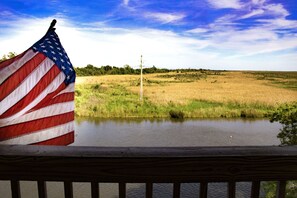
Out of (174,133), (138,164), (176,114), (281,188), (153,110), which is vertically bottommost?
(174,133)

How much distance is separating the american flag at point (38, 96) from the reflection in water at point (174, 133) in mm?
15879

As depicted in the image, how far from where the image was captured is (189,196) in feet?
35.0

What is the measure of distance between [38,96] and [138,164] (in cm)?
164

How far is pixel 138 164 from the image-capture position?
121cm

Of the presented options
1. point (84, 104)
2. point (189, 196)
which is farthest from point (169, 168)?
point (84, 104)

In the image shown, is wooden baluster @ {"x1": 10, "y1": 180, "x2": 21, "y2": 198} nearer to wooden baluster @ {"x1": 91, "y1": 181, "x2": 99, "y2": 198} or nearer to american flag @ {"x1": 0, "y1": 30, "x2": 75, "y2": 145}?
wooden baluster @ {"x1": 91, "y1": 181, "x2": 99, "y2": 198}

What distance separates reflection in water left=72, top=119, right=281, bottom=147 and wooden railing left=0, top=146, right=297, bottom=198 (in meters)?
17.5

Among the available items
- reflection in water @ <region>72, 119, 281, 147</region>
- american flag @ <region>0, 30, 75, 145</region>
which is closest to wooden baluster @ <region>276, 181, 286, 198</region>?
american flag @ <region>0, 30, 75, 145</region>

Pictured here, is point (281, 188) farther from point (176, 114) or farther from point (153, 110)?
point (153, 110)

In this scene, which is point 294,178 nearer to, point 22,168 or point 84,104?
point 22,168

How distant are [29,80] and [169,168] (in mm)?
1693

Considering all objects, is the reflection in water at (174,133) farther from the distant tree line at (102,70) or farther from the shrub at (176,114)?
the distant tree line at (102,70)

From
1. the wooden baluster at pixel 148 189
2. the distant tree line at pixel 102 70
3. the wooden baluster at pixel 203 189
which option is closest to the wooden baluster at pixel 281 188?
the wooden baluster at pixel 203 189

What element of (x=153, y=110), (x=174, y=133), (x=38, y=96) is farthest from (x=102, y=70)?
(x=38, y=96)
